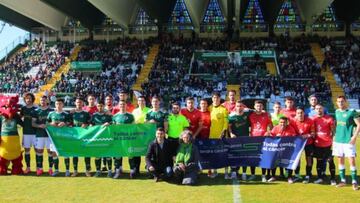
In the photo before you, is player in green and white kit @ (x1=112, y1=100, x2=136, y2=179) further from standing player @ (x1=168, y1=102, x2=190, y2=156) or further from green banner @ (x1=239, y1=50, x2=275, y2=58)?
green banner @ (x1=239, y1=50, x2=275, y2=58)

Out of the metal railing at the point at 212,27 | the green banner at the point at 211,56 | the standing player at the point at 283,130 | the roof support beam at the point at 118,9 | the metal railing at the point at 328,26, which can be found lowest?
the standing player at the point at 283,130

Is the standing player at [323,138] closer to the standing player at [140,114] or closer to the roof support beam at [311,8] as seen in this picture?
the standing player at [140,114]

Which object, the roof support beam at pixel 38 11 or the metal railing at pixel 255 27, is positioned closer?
the roof support beam at pixel 38 11

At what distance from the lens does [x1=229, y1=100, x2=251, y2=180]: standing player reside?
9133 millimetres

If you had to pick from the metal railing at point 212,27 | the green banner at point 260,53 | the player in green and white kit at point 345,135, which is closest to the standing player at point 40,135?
the player in green and white kit at point 345,135

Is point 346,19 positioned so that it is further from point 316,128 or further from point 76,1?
point 316,128

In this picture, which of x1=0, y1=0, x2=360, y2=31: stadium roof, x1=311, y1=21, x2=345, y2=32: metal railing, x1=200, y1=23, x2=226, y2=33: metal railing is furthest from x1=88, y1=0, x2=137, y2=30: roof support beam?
x1=311, y1=21, x2=345, y2=32: metal railing

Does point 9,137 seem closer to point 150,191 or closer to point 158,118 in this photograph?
point 158,118

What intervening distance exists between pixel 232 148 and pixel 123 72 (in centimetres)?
2801

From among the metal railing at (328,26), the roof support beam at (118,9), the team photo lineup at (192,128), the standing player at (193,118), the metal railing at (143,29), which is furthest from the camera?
the metal railing at (143,29)

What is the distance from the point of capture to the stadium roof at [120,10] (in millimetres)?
36781

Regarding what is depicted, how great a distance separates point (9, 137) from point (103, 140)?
206cm

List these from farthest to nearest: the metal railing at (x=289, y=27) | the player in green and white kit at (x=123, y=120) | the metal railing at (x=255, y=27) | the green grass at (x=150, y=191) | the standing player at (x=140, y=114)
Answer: the metal railing at (x=255, y=27)
the metal railing at (x=289, y=27)
the standing player at (x=140, y=114)
the player in green and white kit at (x=123, y=120)
the green grass at (x=150, y=191)

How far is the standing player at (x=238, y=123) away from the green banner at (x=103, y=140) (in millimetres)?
1696
